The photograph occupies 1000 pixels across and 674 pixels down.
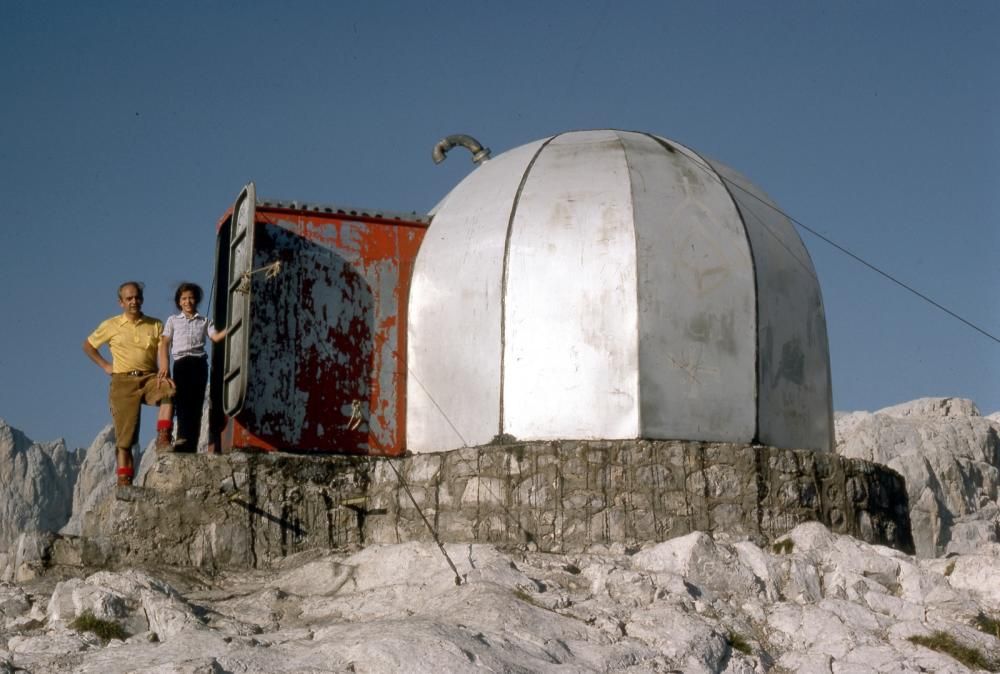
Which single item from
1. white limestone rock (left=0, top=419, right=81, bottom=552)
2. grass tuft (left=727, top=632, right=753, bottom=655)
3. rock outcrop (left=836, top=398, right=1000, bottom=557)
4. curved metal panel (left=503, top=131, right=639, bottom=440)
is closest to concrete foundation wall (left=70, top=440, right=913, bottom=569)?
curved metal panel (left=503, top=131, right=639, bottom=440)

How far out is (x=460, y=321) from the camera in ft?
40.5

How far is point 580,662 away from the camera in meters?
8.62

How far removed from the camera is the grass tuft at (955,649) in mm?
9430

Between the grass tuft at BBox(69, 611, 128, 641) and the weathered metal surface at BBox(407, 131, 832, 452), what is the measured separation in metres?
3.76

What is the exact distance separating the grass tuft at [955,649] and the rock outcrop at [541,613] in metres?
0.01

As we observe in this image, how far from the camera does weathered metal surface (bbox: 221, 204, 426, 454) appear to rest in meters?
12.4

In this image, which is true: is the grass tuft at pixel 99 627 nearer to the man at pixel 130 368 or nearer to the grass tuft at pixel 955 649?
the man at pixel 130 368

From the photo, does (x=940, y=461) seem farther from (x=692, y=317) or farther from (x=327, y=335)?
(x=327, y=335)

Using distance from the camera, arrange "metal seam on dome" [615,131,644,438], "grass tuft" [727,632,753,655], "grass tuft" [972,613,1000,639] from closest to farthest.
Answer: "grass tuft" [727,632,753,655]
"grass tuft" [972,613,1000,639]
"metal seam on dome" [615,131,644,438]

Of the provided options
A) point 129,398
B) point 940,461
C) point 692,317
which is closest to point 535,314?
point 692,317

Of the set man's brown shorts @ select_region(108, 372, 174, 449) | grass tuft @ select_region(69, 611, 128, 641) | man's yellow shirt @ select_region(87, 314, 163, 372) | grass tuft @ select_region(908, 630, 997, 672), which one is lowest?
grass tuft @ select_region(908, 630, 997, 672)

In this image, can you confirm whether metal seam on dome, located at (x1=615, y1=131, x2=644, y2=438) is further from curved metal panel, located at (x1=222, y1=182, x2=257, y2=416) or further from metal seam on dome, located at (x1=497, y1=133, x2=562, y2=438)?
curved metal panel, located at (x1=222, y1=182, x2=257, y2=416)

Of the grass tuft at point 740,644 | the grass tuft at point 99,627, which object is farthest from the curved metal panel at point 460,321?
the grass tuft at point 99,627

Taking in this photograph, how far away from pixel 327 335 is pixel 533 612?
416cm
